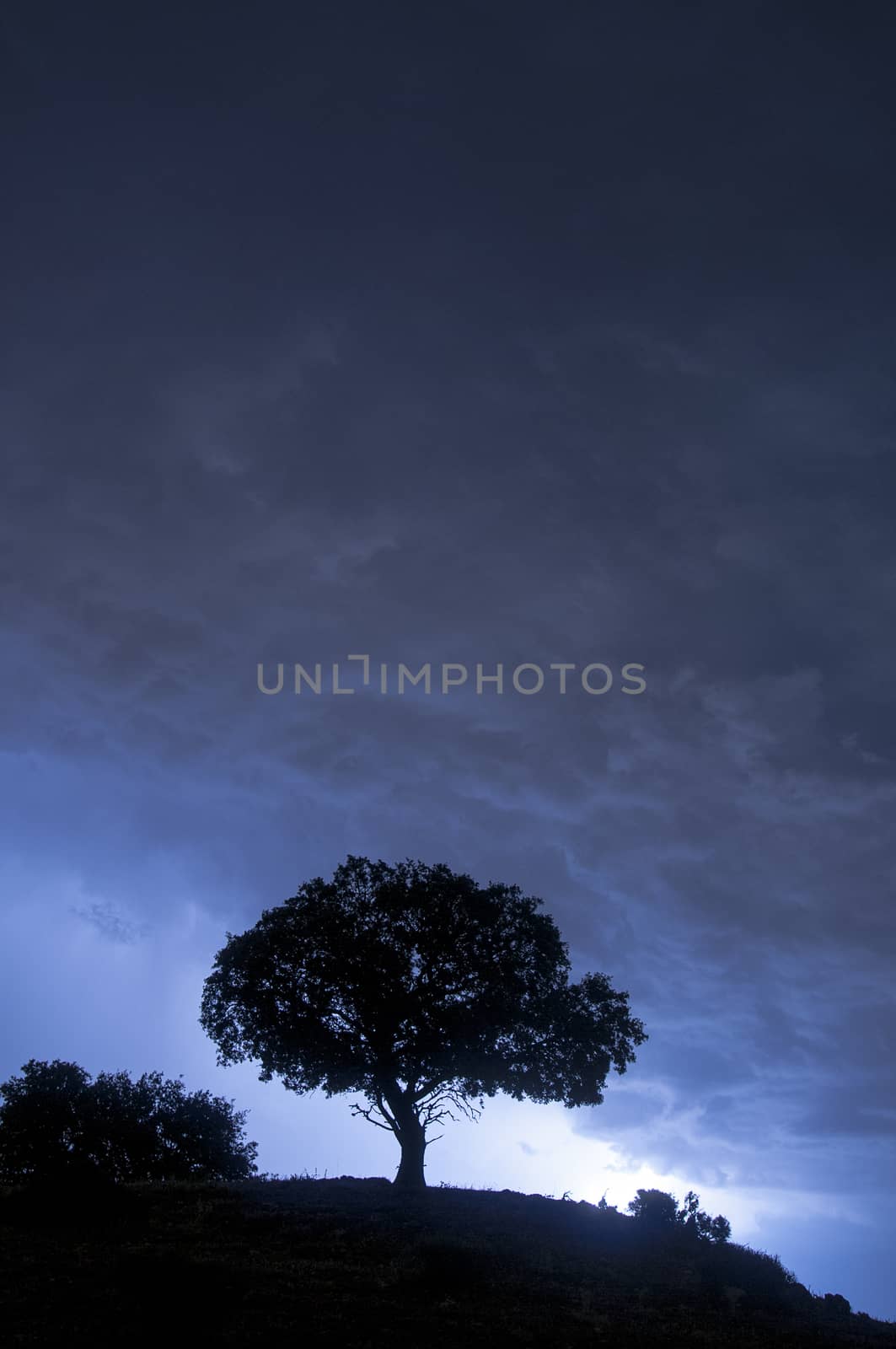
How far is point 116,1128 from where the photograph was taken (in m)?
67.9

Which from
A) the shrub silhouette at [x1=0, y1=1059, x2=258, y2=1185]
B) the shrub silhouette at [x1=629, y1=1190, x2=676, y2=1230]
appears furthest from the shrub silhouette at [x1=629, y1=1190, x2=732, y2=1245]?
the shrub silhouette at [x1=0, y1=1059, x2=258, y2=1185]

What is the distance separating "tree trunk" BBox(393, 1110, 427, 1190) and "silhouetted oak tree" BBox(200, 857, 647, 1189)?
0.06 metres

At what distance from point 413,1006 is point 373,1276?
20798 millimetres

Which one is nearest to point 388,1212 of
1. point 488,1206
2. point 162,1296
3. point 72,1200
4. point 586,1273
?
point 488,1206

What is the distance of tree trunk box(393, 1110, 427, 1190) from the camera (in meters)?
46.9

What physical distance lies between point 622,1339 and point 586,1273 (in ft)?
29.8

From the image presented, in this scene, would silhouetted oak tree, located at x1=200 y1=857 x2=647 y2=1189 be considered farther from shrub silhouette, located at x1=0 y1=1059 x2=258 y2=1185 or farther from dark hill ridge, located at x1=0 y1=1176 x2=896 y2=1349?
shrub silhouette, located at x1=0 y1=1059 x2=258 y2=1185

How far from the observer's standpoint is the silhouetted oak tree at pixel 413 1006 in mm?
48719

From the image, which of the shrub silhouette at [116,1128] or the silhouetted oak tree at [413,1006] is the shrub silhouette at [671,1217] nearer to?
the silhouetted oak tree at [413,1006]

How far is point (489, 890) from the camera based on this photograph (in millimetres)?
53281

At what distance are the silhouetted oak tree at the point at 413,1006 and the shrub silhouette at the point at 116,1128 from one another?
2299 centimetres

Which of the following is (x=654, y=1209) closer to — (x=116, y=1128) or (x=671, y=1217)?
(x=671, y=1217)

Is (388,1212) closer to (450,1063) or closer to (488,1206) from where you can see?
(488,1206)

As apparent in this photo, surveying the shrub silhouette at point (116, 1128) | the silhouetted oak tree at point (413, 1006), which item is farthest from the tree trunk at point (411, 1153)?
the shrub silhouette at point (116, 1128)
